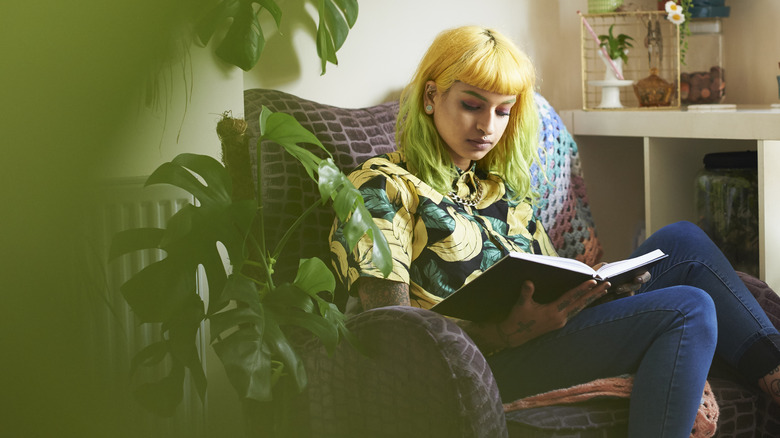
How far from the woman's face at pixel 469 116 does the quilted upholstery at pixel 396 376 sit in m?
0.19

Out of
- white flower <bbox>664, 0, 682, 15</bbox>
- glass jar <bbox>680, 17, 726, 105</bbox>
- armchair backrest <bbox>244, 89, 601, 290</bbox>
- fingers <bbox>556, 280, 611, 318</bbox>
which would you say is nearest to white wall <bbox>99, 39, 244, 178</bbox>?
armchair backrest <bbox>244, 89, 601, 290</bbox>

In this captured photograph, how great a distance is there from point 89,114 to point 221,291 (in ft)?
2.26

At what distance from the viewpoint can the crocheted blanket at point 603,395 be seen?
99cm

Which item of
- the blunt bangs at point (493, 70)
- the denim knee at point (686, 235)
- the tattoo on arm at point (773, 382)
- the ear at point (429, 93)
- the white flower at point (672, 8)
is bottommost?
the tattoo on arm at point (773, 382)

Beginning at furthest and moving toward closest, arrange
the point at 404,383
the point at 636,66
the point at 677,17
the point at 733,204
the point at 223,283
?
the point at 636,66 → the point at 677,17 → the point at 733,204 → the point at 404,383 → the point at 223,283

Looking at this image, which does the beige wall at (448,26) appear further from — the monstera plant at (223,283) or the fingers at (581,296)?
the fingers at (581,296)

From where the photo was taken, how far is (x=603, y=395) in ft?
3.24

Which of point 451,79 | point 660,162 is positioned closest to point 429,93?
point 451,79

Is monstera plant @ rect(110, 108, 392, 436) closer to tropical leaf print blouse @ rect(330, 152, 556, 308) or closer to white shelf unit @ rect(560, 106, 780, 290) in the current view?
tropical leaf print blouse @ rect(330, 152, 556, 308)

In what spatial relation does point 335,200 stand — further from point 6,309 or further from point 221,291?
point 6,309

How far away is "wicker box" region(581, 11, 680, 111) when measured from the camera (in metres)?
1.80

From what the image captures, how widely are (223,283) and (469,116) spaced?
533 millimetres

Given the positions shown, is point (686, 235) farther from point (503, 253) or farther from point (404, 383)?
point (404, 383)

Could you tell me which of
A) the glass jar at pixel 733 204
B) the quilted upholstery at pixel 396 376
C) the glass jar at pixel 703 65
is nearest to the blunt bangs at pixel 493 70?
the quilted upholstery at pixel 396 376
